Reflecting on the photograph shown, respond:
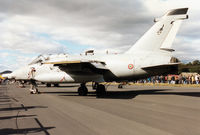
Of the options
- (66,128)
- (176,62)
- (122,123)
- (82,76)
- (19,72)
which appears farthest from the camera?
(19,72)

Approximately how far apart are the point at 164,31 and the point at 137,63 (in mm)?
2980

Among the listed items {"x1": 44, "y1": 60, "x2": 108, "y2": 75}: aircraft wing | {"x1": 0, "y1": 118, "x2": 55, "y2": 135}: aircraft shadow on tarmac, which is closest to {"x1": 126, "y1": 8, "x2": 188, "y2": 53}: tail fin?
{"x1": 44, "y1": 60, "x2": 108, "y2": 75}: aircraft wing

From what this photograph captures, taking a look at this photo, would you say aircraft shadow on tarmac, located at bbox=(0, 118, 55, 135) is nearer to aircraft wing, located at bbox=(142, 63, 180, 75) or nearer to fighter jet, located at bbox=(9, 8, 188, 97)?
fighter jet, located at bbox=(9, 8, 188, 97)

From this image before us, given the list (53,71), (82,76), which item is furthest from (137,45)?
(53,71)

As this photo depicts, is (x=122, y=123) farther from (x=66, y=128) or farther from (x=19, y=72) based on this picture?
(x=19, y=72)

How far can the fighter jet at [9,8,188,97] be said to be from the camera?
13500 millimetres

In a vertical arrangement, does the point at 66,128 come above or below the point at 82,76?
below

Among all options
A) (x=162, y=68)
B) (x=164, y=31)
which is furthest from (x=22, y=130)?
(x=164, y=31)

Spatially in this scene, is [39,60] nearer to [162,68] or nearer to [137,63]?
[137,63]

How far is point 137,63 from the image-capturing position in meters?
13.7

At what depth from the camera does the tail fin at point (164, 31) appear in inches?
535

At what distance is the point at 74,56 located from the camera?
52.4 ft

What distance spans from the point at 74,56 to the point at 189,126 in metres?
11.6

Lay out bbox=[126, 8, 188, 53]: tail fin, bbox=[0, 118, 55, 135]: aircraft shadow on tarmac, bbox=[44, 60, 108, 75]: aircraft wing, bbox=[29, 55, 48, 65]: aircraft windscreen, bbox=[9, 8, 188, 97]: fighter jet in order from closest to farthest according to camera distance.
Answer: bbox=[0, 118, 55, 135]: aircraft shadow on tarmac, bbox=[9, 8, 188, 97]: fighter jet, bbox=[126, 8, 188, 53]: tail fin, bbox=[44, 60, 108, 75]: aircraft wing, bbox=[29, 55, 48, 65]: aircraft windscreen
